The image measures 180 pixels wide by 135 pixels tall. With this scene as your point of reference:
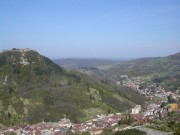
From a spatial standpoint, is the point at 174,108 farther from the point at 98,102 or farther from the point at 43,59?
the point at 43,59

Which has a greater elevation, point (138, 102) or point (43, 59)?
point (43, 59)

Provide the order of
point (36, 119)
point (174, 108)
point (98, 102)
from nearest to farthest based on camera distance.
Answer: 1. point (174, 108)
2. point (36, 119)
3. point (98, 102)

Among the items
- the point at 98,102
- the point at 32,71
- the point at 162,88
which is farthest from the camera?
the point at 162,88

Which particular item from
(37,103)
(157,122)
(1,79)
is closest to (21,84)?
(1,79)

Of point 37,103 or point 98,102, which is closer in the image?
point 37,103

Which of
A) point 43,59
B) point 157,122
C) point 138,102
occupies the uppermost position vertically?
point 43,59

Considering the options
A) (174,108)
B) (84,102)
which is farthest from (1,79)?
(174,108)
